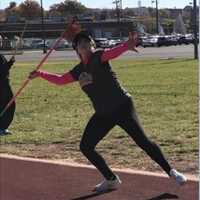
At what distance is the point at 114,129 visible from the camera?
1095cm

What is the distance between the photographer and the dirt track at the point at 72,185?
22.3 feet

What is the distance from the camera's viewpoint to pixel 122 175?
301 inches

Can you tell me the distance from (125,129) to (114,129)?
401cm

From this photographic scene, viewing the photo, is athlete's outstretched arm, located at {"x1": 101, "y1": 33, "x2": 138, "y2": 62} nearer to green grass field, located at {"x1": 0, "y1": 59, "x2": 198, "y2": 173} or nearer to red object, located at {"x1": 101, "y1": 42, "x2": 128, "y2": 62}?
red object, located at {"x1": 101, "y1": 42, "x2": 128, "y2": 62}

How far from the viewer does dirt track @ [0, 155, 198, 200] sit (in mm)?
6793

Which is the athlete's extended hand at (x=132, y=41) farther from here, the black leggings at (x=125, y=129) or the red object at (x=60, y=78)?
the red object at (x=60, y=78)

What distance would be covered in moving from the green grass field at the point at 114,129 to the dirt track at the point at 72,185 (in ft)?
1.73

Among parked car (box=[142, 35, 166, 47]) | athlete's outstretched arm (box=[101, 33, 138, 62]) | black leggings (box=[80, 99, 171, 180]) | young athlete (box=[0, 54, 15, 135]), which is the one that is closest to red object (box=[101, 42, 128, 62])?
athlete's outstretched arm (box=[101, 33, 138, 62])

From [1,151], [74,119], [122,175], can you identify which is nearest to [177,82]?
[74,119]

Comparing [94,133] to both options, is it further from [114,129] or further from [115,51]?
[114,129]

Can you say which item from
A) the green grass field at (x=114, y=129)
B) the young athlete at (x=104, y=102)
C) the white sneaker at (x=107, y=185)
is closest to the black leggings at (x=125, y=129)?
the young athlete at (x=104, y=102)

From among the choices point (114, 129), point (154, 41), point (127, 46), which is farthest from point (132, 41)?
point (154, 41)

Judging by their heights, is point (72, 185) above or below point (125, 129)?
below

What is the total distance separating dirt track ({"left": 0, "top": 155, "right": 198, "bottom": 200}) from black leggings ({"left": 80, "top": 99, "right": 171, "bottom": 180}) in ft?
1.05
